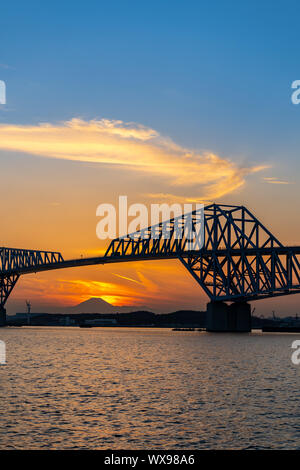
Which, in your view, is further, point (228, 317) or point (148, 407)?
point (228, 317)

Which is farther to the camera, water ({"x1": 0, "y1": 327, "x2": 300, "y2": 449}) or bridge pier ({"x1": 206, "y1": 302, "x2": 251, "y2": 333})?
bridge pier ({"x1": 206, "y1": 302, "x2": 251, "y2": 333})

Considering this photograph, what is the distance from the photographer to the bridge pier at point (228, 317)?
164625 millimetres

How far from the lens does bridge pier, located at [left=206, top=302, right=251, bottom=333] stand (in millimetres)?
164625

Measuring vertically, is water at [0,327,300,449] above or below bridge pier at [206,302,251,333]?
below

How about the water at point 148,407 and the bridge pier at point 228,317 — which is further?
the bridge pier at point 228,317

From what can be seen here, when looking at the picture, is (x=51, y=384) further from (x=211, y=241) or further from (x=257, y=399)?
(x=211, y=241)

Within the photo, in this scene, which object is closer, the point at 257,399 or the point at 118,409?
the point at 118,409

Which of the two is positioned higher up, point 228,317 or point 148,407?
point 228,317

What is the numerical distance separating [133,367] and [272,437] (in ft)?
128

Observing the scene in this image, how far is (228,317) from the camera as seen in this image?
166750mm

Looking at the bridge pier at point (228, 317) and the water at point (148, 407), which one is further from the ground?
the bridge pier at point (228, 317)

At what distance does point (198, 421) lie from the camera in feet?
114
